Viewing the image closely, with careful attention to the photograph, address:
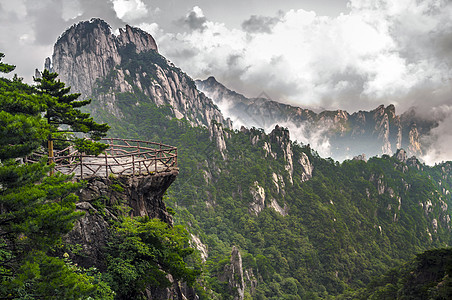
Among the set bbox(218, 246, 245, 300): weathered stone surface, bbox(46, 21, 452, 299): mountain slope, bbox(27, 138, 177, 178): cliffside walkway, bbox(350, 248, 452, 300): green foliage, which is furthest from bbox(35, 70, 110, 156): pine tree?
bbox(46, 21, 452, 299): mountain slope

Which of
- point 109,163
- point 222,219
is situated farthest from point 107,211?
point 222,219

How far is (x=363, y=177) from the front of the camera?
14012cm

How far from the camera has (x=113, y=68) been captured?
403 ft

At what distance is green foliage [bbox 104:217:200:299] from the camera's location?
11656mm

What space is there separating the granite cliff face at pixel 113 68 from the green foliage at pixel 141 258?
10891cm

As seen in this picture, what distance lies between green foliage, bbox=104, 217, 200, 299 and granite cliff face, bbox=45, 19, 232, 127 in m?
109

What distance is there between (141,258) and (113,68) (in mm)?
128953

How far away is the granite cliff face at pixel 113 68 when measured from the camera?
11394 centimetres

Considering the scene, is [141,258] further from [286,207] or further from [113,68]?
[113,68]

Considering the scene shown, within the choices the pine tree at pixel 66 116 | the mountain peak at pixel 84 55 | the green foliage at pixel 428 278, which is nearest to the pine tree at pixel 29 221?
the pine tree at pixel 66 116

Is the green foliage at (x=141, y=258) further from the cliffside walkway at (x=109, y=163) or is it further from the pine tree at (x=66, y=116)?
the pine tree at (x=66, y=116)

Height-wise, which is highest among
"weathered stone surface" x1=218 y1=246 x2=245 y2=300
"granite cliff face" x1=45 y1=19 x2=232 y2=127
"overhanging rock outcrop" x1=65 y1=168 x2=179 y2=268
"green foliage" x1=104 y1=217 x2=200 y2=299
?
"granite cliff face" x1=45 y1=19 x2=232 y2=127

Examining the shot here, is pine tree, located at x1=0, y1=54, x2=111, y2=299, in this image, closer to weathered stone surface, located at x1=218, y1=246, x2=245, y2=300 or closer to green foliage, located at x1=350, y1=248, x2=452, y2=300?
green foliage, located at x1=350, y1=248, x2=452, y2=300

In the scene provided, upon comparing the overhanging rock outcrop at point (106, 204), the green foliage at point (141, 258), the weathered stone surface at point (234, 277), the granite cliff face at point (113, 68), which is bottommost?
the weathered stone surface at point (234, 277)
